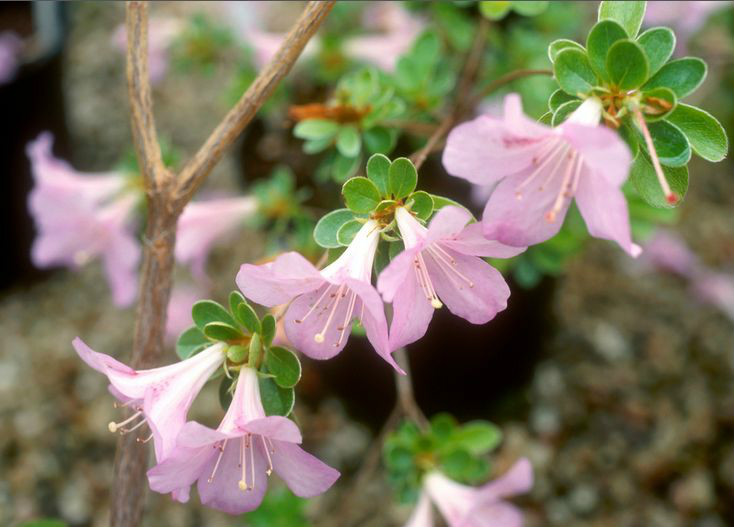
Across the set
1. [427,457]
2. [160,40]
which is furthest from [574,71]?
[160,40]

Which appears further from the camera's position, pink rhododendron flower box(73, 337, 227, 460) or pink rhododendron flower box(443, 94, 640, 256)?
pink rhododendron flower box(73, 337, 227, 460)

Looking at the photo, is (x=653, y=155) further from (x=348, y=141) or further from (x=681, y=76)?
(x=348, y=141)

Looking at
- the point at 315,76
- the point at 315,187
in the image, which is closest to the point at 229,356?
the point at 315,187

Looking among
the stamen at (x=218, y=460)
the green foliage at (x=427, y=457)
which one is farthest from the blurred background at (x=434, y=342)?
the stamen at (x=218, y=460)

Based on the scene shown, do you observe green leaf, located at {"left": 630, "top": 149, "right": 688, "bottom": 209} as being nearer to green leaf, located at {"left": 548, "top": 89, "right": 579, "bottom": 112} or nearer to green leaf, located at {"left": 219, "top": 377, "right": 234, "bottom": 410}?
green leaf, located at {"left": 548, "top": 89, "right": 579, "bottom": 112}

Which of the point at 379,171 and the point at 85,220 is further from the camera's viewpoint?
the point at 85,220

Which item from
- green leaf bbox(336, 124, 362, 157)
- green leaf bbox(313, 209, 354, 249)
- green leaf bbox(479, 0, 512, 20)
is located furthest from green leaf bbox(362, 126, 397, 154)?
green leaf bbox(313, 209, 354, 249)
